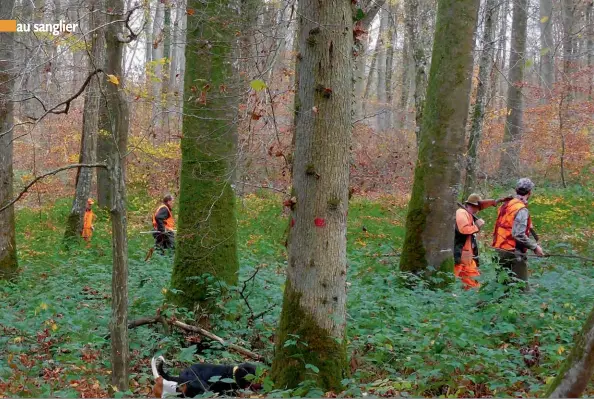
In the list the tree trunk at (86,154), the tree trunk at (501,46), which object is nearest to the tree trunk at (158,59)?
the tree trunk at (86,154)

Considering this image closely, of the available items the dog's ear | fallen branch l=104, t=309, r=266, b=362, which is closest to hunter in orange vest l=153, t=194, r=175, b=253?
fallen branch l=104, t=309, r=266, b=362

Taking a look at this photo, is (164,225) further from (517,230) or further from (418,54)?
(418,54)

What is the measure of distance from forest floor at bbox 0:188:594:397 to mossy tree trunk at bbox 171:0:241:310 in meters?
0.48

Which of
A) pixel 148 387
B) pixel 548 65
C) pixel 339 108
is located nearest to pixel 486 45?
pixel 339 108

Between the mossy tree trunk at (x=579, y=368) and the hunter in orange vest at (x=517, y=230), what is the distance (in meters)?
5.09

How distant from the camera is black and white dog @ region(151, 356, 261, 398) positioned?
5.46 meters

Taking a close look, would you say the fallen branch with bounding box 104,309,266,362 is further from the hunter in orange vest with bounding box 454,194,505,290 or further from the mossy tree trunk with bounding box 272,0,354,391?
the hunter in orange vest with bounding box 454,194,505,290

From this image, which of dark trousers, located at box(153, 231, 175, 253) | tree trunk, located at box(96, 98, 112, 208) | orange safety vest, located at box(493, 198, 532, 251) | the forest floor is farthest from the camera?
tree trunk, located at box(96, 98, 112, 208)

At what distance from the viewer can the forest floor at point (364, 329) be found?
5.45m

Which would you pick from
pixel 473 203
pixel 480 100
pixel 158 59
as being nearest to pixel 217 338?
pixel 473 203

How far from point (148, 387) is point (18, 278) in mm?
7017

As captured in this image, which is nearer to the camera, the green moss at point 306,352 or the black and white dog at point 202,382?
the green moss at point 306,352

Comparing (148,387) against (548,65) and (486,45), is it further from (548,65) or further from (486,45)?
(548,65)

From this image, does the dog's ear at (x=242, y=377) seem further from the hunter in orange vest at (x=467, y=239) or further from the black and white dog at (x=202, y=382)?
the hunter in orange vest at (x=467, y=239)
